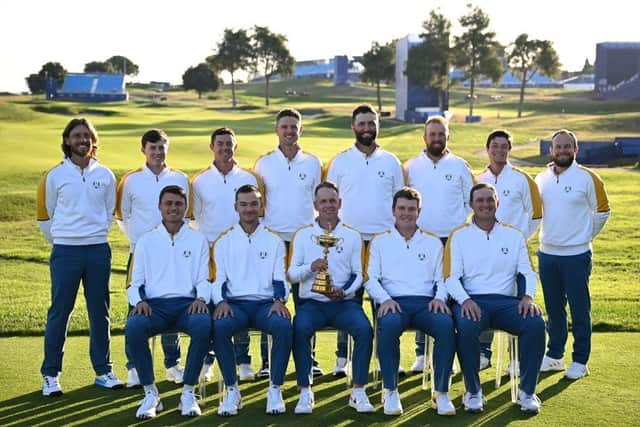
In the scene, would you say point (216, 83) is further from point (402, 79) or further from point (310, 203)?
point (310, 203)

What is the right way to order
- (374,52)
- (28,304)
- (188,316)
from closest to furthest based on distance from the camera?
1. (188,316)
2. (28,304)
3. (374,52)

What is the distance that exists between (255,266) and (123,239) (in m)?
10.0

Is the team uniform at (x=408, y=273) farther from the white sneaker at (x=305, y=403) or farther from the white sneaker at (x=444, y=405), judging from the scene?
the white sneaker at (x=305, y=403)

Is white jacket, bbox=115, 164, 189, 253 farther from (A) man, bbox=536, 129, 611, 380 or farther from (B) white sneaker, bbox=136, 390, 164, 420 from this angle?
(A) man, bbox=536, 129, 611, 380

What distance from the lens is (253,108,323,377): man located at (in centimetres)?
702

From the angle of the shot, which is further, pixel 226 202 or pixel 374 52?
pixel 374 52

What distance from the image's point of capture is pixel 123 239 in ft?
52.0

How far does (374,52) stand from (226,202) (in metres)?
68.2

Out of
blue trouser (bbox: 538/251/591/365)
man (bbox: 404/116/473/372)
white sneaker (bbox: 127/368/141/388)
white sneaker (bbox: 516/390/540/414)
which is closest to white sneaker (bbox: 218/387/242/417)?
white sneaker (bbox: 127/368/141/388)

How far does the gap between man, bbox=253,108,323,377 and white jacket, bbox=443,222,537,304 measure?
1.35m

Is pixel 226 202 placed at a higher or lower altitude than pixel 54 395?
higher

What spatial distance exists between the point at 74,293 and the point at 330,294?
2.06m

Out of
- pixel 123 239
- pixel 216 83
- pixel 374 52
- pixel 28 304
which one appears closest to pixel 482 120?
pixel 374 52

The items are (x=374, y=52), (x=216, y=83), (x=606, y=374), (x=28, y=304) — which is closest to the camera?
(x=606, y=374)
